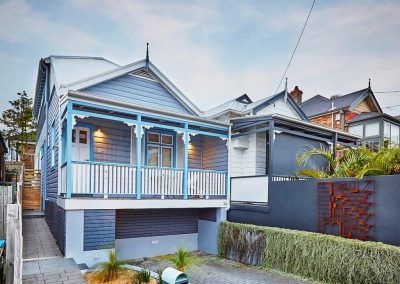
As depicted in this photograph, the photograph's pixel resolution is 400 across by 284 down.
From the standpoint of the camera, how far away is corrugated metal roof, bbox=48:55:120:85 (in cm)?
994

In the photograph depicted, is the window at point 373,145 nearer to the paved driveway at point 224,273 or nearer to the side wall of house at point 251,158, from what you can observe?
the side wall of house at point 251,158

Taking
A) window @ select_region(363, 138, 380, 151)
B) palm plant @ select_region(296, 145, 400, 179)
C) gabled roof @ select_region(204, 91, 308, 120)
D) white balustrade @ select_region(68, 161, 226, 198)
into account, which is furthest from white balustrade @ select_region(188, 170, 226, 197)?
window @ select_region(363, 138, 380, 151)

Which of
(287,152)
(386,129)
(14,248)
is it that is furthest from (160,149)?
(386,129)

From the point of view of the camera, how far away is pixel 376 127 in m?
17.0

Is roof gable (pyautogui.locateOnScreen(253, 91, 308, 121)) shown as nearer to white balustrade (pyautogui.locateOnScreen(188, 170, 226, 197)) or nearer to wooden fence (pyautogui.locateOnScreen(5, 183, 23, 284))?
white balustrade (pyautogui.locateOnScreen(188, 170, 226, 197))

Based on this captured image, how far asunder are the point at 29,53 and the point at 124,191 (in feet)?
35.1

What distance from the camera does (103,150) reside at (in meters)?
9.30

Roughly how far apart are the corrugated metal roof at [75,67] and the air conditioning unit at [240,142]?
6160 mm

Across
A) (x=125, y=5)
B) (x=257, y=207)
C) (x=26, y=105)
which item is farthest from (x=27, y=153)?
(x=257, y=207)

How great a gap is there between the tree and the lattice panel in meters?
27.6

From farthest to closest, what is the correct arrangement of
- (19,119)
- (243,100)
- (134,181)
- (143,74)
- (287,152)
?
(19,119) < (243,100) < (287,152) < (143,74) < (134,181)

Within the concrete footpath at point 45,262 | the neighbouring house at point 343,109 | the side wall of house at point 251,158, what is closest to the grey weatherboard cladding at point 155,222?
the concrete footpath at point 45,262

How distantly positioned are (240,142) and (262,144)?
36.2 inches

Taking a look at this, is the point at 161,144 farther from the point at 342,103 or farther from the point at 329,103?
the point at 329,103
